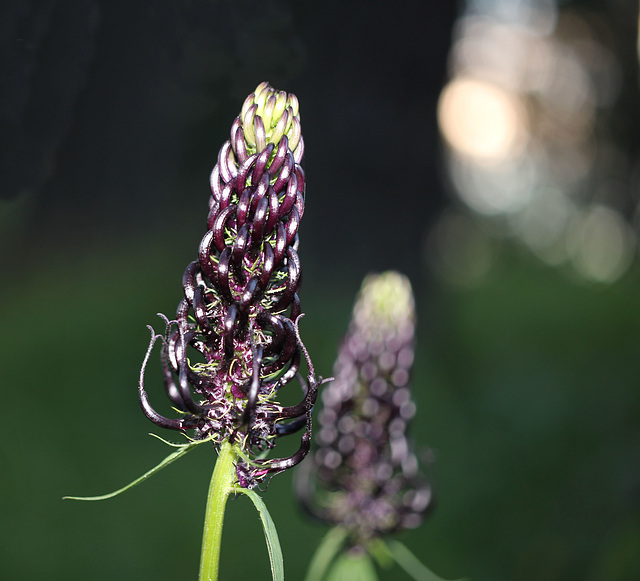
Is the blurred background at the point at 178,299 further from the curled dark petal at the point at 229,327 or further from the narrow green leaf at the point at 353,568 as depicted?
the curled dark petal at the point at 229,327

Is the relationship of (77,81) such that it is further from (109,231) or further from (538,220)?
(538,220)

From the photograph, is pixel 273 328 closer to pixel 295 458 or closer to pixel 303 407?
pixel 303 407

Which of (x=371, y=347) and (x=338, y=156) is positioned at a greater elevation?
(x=338, y=156)

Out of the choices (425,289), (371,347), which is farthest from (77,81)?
(425,289)

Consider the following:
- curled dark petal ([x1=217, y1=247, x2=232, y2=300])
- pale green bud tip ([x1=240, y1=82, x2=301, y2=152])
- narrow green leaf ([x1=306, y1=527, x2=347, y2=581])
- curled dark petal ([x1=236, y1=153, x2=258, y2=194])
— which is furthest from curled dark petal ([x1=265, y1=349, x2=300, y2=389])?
narrow green leaf ([x1=306, y1=527, x2=347, y2=581])

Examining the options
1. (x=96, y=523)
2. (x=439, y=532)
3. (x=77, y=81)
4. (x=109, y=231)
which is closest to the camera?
(x=77, y=81)

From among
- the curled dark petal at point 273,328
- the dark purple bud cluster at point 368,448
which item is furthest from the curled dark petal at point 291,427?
the dark purple bud cluster at point 368,448

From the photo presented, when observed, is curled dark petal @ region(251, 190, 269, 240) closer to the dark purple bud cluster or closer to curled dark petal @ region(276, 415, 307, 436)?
curled dark petal @ region(276, 415, 307, 436)

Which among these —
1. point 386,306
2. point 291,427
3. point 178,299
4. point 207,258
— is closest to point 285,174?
point 207,258
